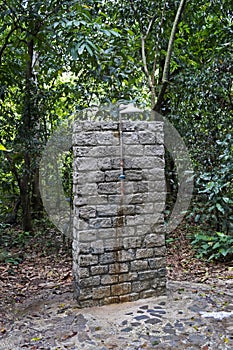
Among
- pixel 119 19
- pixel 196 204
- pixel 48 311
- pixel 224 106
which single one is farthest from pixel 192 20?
pixel 48 311

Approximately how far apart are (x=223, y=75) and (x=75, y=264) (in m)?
3.25

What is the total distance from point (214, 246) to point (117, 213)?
6.13 feet

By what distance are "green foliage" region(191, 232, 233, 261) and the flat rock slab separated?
1064 millimetres

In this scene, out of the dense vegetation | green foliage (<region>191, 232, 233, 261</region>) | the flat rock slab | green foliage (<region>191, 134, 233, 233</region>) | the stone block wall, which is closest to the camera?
the flat rock slab

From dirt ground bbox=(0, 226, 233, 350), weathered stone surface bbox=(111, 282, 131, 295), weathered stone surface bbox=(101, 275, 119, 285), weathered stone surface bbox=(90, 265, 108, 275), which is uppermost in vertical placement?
weathered stone surface bbox=(90, 265, 108, 275)

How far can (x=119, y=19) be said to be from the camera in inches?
209

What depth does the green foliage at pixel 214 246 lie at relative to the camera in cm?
447

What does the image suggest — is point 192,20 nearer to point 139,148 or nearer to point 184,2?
point 184,2

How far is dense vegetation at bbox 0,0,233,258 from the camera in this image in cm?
462

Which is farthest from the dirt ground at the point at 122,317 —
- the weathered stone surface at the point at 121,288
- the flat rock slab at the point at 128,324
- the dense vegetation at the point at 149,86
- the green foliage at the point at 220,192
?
the dense vegetation at the point at 149,86

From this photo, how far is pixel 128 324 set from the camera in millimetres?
2814

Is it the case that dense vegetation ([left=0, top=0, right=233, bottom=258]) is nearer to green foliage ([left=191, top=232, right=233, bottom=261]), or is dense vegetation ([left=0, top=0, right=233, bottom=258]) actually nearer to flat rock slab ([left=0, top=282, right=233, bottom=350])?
green foliage ([left=191, top=232, right=233, bottom=261])

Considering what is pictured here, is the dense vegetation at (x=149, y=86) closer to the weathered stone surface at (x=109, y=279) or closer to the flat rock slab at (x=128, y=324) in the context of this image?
the flat rock slab at (x=128, y=324)

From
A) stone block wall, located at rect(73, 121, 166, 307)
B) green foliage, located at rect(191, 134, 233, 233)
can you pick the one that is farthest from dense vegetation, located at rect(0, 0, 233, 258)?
stone block wall, located at rect(73, 121, 166, 307)
